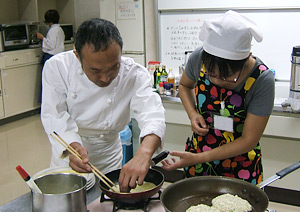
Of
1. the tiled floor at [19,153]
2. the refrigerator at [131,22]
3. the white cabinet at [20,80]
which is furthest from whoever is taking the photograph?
the white cabinet at [20,80]

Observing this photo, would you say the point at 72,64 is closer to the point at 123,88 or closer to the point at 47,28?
the point at 123,88

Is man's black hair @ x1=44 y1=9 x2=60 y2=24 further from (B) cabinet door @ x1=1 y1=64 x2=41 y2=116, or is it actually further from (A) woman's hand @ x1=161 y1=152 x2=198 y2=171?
(A) woman's hand @ x1=161 y1=152 x2=198 y2=171

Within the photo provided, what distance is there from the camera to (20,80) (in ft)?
17.8

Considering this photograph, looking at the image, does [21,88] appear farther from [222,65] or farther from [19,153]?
[222,65]

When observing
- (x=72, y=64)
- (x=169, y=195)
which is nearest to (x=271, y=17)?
(x=72, y=64)

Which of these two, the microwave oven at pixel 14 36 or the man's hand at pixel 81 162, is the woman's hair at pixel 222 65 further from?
the microwave oven at pixel 14 36

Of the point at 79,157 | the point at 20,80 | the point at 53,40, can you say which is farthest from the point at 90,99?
the point at 53,40

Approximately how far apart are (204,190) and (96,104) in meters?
0.62

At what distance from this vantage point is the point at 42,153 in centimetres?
423

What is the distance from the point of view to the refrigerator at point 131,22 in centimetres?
380

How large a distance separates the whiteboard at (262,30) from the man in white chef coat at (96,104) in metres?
1.95

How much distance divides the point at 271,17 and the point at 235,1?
0.35 m

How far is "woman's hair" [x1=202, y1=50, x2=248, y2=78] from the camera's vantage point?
4.54 ft

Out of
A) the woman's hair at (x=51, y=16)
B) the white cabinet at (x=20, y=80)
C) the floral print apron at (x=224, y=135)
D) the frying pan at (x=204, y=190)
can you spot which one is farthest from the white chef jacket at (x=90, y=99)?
the woman's hair at (x=51, y=16)
